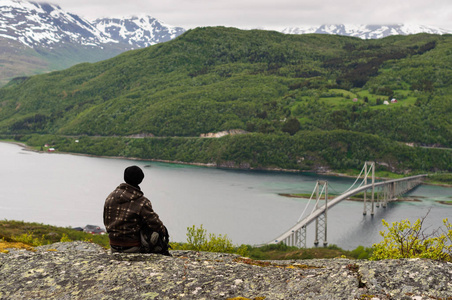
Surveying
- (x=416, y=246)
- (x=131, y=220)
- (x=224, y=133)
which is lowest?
(x=416, y=246)

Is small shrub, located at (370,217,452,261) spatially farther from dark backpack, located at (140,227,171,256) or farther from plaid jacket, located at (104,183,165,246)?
plaid jacket, located at (104,183,165,246)

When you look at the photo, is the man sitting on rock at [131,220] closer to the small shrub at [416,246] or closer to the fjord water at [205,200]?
the small shrub at [416,246]

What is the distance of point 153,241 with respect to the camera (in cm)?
750

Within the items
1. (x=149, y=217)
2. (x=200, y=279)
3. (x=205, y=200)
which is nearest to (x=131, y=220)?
(x=149, y=217)

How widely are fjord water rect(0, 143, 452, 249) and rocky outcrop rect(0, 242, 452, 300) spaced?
2191 inches

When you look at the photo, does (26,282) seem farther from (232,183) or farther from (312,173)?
(312,173)

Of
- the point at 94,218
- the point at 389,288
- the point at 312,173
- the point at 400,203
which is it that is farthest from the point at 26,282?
the point at 312,173

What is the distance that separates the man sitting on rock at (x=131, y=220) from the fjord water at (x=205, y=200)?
182ft

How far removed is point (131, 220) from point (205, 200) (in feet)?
272

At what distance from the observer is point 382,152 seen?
139 m

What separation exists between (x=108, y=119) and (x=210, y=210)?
130186mm

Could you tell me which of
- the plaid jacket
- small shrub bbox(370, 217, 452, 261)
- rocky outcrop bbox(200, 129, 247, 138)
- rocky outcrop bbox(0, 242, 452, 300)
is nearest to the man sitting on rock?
the plaid jacket

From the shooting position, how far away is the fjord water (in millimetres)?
71750

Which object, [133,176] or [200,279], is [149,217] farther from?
[200,279]
